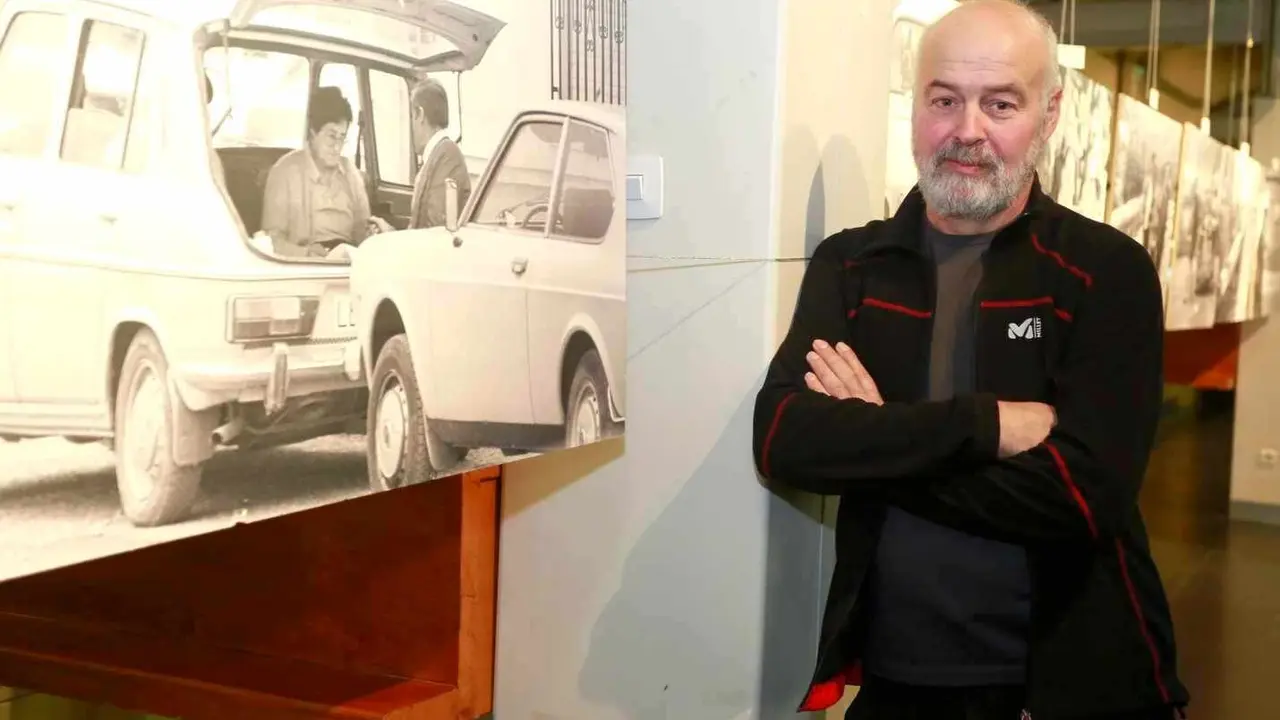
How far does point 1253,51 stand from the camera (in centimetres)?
656

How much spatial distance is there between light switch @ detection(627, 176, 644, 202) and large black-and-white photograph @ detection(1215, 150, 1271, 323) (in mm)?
3949

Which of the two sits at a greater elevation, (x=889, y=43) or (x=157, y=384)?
(x=889, y=43)

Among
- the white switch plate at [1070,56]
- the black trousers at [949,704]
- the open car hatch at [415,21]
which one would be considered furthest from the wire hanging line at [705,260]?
the white switch plate at [1070,56]

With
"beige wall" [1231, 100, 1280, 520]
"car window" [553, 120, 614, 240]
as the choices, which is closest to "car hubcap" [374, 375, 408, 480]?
"car window" [553, 120, 614, 240]

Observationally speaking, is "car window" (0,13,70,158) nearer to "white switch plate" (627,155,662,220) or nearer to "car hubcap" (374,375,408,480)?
"car hubcap" (374,375,408,480)

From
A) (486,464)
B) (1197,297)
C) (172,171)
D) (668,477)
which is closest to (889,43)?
(668,477)

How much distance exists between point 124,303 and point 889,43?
1.39m

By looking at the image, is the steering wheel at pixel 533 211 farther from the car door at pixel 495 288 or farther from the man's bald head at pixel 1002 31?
the man's bald head at pixel 1002 31

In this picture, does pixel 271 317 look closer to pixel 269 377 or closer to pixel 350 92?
pixel 269 377

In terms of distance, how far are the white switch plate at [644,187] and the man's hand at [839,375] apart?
0.34 meters

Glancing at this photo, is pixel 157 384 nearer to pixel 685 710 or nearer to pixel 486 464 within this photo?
pixel 486 464

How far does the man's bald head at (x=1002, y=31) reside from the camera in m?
1.49

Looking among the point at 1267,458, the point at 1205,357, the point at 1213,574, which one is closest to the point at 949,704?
the point at 1213,574

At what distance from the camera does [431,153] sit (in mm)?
1231
